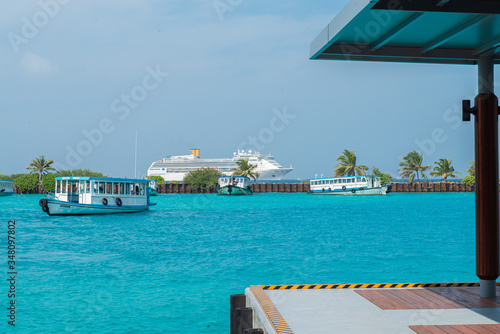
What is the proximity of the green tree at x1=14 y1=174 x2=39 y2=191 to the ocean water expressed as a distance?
6430 cm

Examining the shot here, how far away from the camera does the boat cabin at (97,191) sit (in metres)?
42.2

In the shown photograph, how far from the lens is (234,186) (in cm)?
9669

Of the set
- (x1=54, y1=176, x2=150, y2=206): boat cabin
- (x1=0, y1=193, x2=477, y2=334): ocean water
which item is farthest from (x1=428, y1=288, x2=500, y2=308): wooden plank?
(x1=54, y1=176, x2=150, y2=206): boat cabin

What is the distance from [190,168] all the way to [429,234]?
124 metres

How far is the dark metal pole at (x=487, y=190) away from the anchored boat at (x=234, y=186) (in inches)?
3494

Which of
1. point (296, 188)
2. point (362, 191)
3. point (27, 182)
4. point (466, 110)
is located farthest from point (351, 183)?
point (466, 110)

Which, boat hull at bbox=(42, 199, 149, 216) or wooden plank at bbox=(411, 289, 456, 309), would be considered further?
boat hull at bbox=(42, 199, 149, 216)

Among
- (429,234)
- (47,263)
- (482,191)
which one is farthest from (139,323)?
(429,234)

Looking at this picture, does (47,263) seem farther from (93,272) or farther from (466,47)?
(466,47)

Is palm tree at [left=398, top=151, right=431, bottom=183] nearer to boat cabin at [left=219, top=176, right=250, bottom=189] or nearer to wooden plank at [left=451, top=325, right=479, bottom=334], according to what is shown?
boat cabin at [left=219, top=176, right=250, bottom=189]

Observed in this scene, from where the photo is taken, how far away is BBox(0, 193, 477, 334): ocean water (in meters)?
13.5

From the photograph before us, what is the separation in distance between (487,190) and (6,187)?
101 m

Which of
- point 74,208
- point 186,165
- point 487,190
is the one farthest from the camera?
point 186,165

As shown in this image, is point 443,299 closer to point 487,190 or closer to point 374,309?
point 374,309
